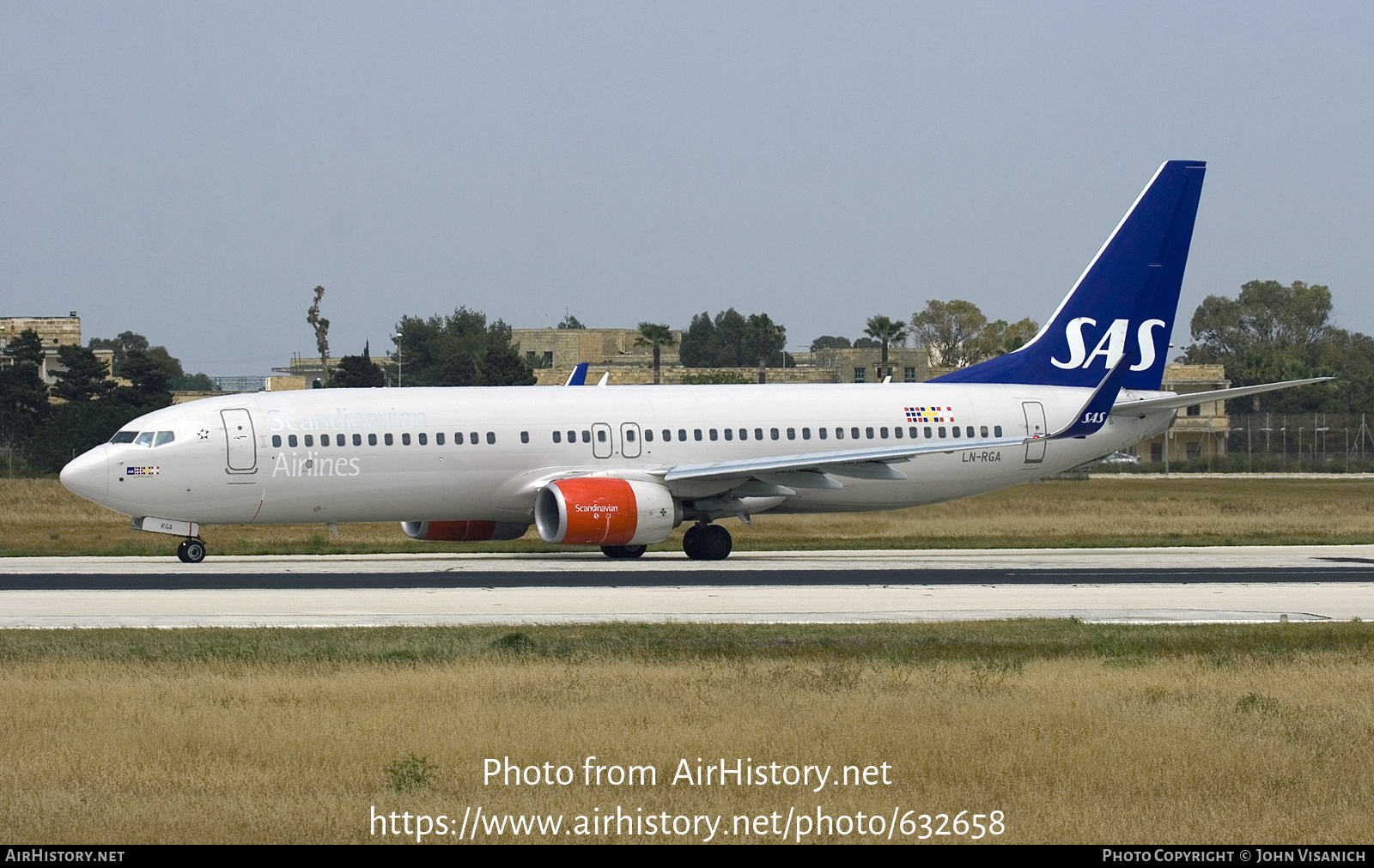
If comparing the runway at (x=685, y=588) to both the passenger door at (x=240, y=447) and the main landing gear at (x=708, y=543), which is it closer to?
the main landing gear at (x=708, y=543)

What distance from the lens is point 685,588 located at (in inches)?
1011

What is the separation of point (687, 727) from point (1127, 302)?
26.7m

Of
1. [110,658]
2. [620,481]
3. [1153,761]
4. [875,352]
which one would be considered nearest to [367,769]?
[1153,761]

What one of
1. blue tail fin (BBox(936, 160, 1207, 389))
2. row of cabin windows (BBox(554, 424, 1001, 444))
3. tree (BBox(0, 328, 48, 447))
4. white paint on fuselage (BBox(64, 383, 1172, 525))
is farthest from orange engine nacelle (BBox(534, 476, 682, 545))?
tree (BBox(0, 328, 48, 447))

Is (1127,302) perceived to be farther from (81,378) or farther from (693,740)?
(81,378)

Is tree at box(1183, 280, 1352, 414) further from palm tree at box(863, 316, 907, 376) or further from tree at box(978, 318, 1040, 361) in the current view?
palm tree at box(863, 316, 907, 376)

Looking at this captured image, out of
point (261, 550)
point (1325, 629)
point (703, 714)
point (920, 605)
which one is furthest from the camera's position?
point (261, 550)

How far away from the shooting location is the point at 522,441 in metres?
32.5

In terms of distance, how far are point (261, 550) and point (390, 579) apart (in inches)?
384

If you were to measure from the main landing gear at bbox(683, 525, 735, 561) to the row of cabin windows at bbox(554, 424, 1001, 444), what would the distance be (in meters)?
2.06

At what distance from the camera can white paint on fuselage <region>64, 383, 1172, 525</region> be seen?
30.9 metres

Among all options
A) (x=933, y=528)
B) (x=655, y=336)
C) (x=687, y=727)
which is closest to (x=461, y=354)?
(x=655, y=336)

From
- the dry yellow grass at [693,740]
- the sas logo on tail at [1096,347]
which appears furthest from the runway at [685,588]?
the sas logo on tail at [1096,347]
